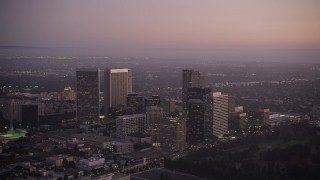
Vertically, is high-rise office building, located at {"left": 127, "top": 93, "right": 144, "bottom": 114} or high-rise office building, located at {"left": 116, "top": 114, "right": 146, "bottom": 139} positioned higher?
high-rise office building, located at {"left": 127, "top": 93, "right": 144, "bottom": 114}

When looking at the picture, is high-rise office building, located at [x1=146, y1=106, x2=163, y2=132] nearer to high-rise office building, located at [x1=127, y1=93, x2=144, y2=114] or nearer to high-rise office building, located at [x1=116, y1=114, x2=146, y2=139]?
high-rise office building, located at [x1=116, y1=114, x2=146, y2=139]

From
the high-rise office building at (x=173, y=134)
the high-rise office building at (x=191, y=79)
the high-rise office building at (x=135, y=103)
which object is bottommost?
the high-rise office building at (x=173, y=134)

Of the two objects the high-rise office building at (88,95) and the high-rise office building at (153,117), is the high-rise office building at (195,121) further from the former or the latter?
the high-rise office building at (88,95)

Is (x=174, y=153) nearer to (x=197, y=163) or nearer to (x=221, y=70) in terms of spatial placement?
(x=197, y=163)

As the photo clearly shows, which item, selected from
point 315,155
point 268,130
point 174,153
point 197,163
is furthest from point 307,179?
point 268,130

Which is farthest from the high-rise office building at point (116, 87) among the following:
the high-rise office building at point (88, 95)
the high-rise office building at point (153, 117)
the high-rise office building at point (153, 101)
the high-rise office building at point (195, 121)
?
the high-rise office building at point (195, 121)

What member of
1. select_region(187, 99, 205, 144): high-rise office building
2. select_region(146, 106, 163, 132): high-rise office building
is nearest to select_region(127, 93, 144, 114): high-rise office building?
select_region(146, 106, 163, 132): high-rise office building
